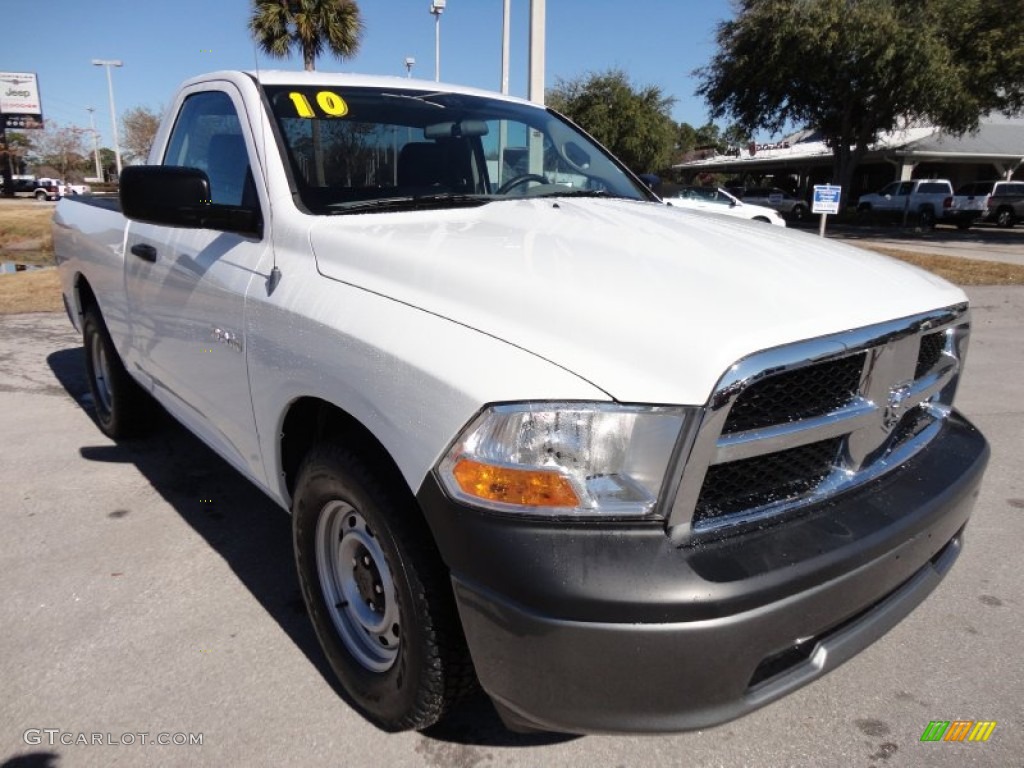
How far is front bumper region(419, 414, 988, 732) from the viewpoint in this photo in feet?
4.82

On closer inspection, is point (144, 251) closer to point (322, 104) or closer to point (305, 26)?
point (322, 104)

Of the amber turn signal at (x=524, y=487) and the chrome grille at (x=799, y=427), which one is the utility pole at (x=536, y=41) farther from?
the amber turn signal at (x=524, y=487)

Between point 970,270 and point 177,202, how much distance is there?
47.3ft

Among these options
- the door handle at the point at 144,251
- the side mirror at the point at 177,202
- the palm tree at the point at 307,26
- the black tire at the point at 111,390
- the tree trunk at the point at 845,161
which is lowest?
the black tire at the point at 111,390

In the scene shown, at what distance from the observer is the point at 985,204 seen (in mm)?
26281

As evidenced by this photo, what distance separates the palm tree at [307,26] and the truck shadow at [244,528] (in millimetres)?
18369

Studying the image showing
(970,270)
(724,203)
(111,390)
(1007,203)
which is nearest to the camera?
(111,390)

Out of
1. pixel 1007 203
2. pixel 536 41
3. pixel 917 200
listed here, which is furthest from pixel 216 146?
pixel 1007 203

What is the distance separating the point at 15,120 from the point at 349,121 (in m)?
Answer: 77.7

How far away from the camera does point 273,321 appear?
2.21 m

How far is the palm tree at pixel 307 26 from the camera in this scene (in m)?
20.8

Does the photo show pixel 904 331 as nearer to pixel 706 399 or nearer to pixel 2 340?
pixel 706 399

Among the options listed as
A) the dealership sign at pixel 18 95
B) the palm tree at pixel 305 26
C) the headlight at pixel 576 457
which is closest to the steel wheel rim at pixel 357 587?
the headlight at pixel 576 457

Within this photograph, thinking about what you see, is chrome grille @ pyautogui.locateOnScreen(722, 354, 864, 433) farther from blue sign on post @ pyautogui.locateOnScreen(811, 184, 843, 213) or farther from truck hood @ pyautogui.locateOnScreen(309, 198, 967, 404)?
blue sign on post @ pyautogui.locateOnScreen(811, 184, 843, 213)
